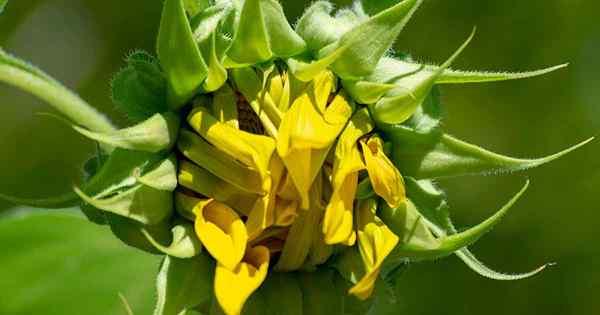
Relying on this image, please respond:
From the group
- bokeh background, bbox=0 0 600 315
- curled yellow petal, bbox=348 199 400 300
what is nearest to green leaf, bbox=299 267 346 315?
curled yellow petal, bbox=348 199 400 300

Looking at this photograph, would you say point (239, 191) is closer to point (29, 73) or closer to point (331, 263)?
point (331, 263)

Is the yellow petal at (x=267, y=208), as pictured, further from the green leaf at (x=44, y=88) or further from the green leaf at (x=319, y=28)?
the green leaf at (x=44, y=88)

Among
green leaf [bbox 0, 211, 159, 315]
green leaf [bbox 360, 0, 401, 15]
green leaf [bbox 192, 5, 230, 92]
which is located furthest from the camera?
green leaf [bbox 0, 211, 159, 315]

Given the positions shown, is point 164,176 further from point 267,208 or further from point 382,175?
point 382,175

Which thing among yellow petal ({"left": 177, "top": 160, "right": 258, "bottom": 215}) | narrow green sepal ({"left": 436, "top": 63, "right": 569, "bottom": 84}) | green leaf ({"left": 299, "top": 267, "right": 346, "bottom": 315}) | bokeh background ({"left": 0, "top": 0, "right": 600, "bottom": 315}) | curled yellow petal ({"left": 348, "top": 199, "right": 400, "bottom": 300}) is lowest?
bokeh background ({"left": 0, "top": 0, "right": 600, "bottom": 315})

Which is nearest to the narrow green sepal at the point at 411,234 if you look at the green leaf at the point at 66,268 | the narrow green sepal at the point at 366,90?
the narrow green sepal at the point at 366,90

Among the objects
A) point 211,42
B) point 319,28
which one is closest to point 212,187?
point 211,42

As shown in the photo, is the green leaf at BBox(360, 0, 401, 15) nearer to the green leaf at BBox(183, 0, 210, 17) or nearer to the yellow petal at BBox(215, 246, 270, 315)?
the green leaf at BBox(183, 0, 210, 17)
